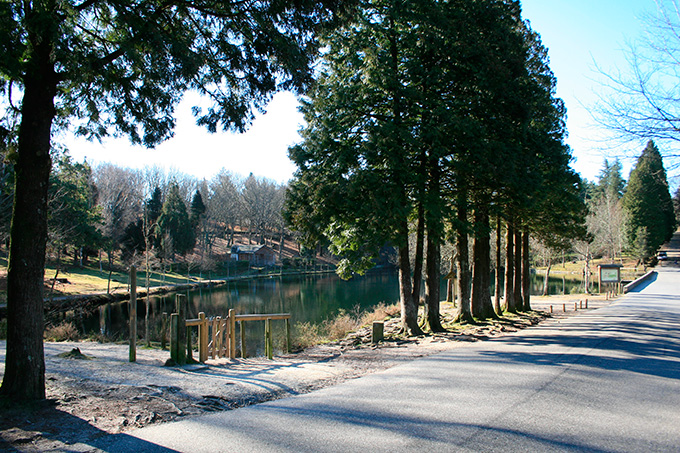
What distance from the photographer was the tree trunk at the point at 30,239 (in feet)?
20.9

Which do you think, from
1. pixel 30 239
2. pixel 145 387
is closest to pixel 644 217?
pixel 145 387

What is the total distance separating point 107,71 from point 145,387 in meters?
5.08

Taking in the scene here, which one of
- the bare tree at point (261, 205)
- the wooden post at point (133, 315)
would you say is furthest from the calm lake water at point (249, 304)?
the bare tree at point (261, 205)

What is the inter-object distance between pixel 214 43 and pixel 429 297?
39.0ft

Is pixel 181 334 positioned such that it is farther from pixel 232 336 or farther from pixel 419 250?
pixel 419 250

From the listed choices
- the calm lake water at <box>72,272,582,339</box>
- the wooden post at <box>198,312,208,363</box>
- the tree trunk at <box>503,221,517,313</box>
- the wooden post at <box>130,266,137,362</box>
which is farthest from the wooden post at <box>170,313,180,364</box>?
the tree trunk at <box>503,221,517,313</box>

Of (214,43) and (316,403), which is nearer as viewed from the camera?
(316,403)

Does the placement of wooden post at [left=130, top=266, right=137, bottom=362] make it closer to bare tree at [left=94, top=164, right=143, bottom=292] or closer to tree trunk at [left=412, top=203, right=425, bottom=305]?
tree trunk at [left=412, top=203, right=425, bottom=305]

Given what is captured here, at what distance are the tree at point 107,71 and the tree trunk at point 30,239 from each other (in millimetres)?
14

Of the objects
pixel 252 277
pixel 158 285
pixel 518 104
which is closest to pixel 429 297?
pixel 518 104

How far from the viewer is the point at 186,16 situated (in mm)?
8594

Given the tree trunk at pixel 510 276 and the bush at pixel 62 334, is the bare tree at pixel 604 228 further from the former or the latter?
the bush at pixel 62 334

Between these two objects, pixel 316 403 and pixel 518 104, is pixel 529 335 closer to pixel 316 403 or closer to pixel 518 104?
pixel 518 104

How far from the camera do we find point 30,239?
6.49m
